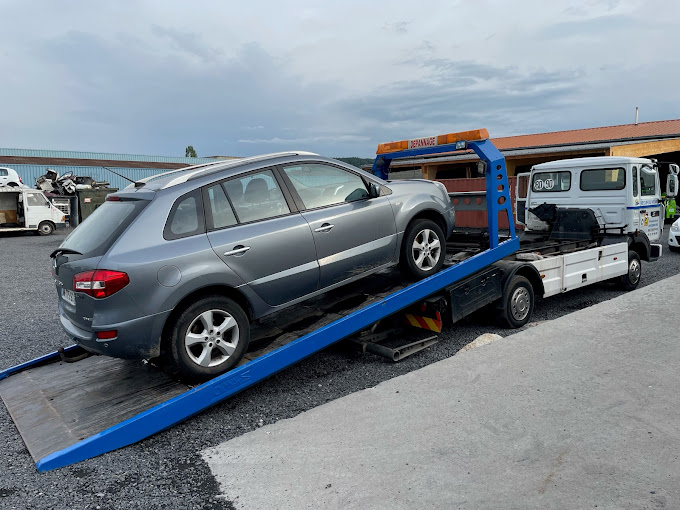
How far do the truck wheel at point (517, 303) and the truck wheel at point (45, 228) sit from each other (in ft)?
71.2

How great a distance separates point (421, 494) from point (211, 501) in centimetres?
127

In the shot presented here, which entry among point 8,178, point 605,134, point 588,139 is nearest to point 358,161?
point 588,139

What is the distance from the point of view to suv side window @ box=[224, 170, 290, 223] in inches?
173

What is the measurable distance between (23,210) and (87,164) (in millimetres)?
17971

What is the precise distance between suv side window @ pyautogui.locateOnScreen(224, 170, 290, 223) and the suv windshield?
28.6 inches

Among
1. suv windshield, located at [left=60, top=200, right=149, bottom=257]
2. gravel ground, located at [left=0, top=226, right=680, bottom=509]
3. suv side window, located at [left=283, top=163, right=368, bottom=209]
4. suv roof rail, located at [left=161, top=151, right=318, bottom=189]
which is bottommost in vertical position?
gravel ground, located at [left=0, top=226, right=680, bottom=509]

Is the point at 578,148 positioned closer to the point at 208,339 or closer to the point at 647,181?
the point at 647,181

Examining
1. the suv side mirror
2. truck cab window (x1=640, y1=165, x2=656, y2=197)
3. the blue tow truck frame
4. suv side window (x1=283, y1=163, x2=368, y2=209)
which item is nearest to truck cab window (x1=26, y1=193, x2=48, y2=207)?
the blue tow truck frame

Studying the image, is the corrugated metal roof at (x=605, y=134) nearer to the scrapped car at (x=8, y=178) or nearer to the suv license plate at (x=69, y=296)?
the suv license plate at (x=69, y=296)

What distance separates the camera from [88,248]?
397 centimetres

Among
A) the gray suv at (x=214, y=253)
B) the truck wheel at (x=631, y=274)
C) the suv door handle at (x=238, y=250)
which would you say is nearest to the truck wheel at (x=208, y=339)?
the gray suv at (x=214, y=253)

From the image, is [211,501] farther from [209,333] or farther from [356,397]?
[356,397]

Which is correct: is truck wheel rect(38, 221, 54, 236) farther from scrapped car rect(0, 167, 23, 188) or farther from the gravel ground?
the gravel ground

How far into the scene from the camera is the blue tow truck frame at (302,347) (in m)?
3.65
